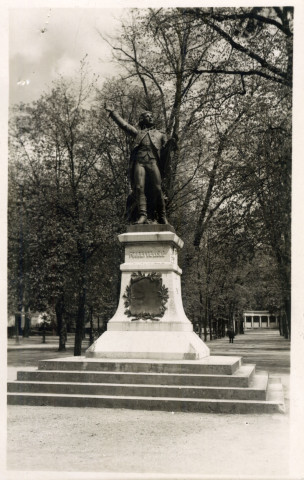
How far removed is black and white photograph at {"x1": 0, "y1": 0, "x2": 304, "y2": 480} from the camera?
7508 mm

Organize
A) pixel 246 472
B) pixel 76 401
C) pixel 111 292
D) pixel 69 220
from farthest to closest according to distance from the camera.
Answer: pixel 111 292 → pixel 69 220 → pixel 76 401 → pixel 246 472

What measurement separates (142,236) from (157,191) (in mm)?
1148

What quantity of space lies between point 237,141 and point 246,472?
12.7 m

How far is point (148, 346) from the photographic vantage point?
435 inches

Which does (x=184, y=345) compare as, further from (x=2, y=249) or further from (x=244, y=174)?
(x=244, y=174)

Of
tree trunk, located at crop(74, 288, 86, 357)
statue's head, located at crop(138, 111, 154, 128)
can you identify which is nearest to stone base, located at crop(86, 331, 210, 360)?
statue's head, located at crop(138, 111, 154, 128)

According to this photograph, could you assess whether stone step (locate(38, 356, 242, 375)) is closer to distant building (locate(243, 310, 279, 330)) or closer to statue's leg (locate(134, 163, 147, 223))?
statue's leg (locate(134, 163, 147, 223))

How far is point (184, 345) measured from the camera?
35.7 feet

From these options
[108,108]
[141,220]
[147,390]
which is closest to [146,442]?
[147,390]

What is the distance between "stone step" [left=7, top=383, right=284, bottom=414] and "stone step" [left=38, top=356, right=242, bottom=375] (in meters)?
0.77

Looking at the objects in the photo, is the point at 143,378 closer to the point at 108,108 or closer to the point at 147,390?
the point at 147,390

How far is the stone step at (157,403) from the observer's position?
9172 mm

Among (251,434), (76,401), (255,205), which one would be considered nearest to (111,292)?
(255,205)

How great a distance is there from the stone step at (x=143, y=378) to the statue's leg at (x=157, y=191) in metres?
3.52
